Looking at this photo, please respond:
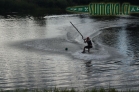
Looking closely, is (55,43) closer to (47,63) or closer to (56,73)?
(47,63)

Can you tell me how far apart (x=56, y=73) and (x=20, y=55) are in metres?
7.61

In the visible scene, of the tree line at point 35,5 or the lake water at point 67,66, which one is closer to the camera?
the lake water at point 67,66

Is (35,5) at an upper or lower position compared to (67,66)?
lower

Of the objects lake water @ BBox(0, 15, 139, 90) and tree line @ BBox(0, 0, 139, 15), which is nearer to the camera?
lake water @ BBox(0, 15, 139, 90)

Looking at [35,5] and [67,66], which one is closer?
[67,66]

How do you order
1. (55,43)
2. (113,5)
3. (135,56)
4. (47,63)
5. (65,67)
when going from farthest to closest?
1. (55,43)
2. (135,56)
3. (47,63)
4. (65,67)
5. (113,5)

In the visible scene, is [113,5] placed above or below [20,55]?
above

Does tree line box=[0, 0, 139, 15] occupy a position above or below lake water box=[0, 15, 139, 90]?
below

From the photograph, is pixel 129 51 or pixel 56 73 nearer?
pixel 56 73

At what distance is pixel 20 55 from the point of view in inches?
969

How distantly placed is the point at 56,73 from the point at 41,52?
338 inches

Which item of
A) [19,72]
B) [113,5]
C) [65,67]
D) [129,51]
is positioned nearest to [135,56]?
[129,51]

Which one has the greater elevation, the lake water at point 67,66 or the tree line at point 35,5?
the lake water at point 67,66

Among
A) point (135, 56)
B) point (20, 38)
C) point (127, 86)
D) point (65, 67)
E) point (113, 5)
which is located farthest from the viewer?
point (20, 38)
